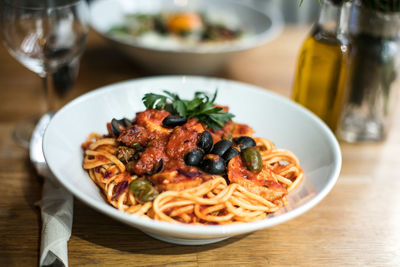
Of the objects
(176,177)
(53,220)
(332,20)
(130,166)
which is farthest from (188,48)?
(53,220)

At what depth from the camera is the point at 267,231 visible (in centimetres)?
197

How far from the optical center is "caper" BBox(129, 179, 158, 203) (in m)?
1.71

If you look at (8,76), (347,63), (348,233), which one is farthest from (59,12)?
(348,233)

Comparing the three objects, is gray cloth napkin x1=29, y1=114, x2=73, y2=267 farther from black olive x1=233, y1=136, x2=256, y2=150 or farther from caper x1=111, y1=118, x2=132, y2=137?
black olive x1=233, y1=136, x2=256, y2=150

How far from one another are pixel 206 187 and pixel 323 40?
4.29ft

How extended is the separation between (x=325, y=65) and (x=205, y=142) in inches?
43.6

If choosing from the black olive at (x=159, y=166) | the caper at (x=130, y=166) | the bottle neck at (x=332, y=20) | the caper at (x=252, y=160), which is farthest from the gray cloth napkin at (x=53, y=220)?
the bottle neck at (x=332, y=20)

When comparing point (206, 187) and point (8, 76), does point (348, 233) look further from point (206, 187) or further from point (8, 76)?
point (8, 76)

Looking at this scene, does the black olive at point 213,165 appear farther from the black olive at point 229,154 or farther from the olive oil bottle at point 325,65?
the olive oil bottle at point 325,65

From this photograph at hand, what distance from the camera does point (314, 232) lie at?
1.99 meters

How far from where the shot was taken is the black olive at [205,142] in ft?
6.12

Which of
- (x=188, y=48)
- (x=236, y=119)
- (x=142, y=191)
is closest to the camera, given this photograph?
(x=142, y=191)

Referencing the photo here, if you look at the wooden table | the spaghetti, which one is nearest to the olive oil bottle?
the wooden table

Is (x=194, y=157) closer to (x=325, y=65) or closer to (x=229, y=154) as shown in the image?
(x=229, y=154)
